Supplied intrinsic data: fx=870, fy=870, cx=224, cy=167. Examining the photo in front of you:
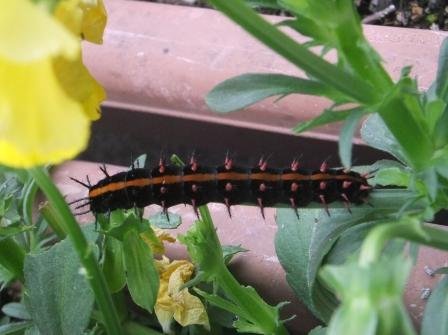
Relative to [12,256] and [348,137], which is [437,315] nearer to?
[348,137]

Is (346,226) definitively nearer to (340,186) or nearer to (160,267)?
(340,186)

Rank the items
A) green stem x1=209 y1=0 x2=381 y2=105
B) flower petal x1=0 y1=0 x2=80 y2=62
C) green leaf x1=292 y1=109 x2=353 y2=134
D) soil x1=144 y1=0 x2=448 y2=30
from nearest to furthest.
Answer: flower petal x1=0 y1=0 x2=80 y2=62 → green stem x1=209 y1=0 x2=381 y2=105 → green leaf x1=292 y1=109 x2=353 y2=134 → soil x1=144 y1=0 x2=448 y2=30

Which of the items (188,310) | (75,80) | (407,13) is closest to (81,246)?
(75,80)

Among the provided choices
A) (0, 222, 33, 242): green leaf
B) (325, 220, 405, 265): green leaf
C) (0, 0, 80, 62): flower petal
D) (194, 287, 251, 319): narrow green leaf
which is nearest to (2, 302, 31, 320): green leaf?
(0, 222, 33, 242): green leaf

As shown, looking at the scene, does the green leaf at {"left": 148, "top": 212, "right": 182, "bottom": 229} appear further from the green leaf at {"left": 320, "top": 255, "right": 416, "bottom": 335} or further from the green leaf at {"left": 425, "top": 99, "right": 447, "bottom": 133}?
the green leaf at {"left": 320, "top": 255, "right": 416, "bottom": 335}

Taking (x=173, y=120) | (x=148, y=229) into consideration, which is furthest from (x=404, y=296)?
(x=173, y=120)
